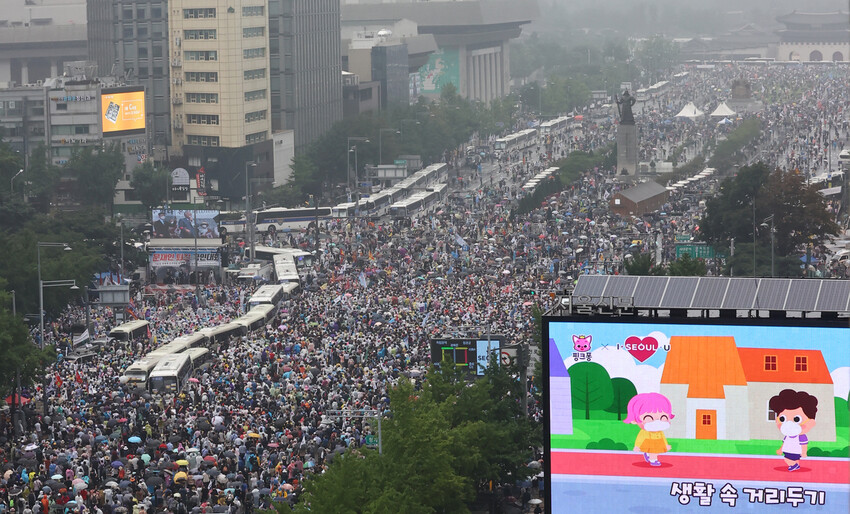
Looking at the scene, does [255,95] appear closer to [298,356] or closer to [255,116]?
[255,116]

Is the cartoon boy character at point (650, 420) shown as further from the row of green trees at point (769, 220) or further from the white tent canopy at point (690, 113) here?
the white tent canopy at point (690, 113)

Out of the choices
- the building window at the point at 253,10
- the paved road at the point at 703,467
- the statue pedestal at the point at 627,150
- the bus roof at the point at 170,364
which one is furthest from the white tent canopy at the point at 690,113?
the paved road at the point at 703,467

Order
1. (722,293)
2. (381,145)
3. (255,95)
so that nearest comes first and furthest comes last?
1. (722,293)
2. (255,95)
3. (381,145)

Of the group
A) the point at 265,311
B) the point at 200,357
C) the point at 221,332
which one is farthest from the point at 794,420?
the point at 265,311

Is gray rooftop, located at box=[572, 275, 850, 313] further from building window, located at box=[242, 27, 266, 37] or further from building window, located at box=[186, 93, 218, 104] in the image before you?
building window, located at box=[242, 27, 266, 37]

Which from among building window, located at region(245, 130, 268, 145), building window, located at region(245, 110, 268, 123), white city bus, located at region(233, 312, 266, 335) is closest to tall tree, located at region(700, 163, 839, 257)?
white city bus, located at region(233, 312, 266, 335)

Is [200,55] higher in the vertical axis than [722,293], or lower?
higher

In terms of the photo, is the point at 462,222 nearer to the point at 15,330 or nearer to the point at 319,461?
the point at 15,330
